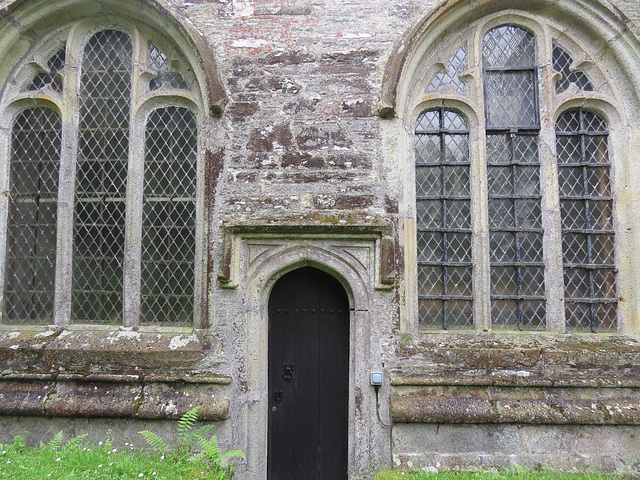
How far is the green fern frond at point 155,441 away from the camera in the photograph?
3552mm

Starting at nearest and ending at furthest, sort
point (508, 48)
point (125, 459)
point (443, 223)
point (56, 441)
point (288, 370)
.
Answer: point (125, 459), point (56, 441), point (288, 370), point (443, 223), point (508, 48)

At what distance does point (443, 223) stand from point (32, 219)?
4247 mm

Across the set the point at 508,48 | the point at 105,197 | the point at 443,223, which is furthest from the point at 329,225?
the point at 508,48

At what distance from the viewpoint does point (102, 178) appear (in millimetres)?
4406

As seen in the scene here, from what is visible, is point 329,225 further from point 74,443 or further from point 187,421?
point 74,443

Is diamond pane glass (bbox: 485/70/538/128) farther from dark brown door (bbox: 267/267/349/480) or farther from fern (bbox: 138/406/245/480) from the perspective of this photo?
fern (bbox: 138/406/245/480)

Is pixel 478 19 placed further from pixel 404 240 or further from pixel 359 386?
pixel 359 386

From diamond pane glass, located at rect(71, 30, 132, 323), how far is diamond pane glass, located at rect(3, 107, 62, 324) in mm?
293

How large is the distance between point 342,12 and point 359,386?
360cm

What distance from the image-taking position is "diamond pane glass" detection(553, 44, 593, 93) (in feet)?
14.4

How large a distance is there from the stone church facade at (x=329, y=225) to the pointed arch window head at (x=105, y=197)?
23 mm

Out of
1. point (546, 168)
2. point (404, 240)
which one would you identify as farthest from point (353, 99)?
point (546, 168)

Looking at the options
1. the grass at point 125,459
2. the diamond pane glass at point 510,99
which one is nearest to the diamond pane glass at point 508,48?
the diamond pane glass at point 510,99

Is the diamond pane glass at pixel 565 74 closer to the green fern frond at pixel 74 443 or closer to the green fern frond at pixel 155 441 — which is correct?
the green fern frond at pixel 155 441
